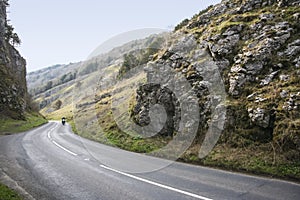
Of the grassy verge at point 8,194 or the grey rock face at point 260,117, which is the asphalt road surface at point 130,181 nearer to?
the grassy verge at point 8,194

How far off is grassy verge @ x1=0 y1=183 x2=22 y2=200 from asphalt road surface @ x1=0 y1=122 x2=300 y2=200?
317 mm

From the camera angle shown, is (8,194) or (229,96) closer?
(8,194)

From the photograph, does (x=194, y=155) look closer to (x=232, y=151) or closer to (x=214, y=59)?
(x=232, y=151)

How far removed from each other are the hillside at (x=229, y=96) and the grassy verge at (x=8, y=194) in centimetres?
775

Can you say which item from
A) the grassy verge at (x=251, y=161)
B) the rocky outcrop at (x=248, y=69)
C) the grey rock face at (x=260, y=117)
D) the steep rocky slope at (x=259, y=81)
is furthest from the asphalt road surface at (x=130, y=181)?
the grey rock face at (x=260, y=117)

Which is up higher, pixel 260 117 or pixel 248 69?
pixel 248 69

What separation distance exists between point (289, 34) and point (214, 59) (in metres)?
4.70

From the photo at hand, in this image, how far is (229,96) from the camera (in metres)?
14.6

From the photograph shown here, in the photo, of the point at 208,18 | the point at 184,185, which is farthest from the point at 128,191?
the point at 208,18

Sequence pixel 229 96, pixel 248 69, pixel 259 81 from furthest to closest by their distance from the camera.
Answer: pixel 248 69 < pixel 229 96 < pixel 259 81

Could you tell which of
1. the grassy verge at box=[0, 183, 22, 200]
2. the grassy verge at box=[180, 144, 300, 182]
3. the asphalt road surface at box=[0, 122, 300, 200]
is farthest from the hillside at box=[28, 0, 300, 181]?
the grassy verge at box=[0, 183, 22, 200]

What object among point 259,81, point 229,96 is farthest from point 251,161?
point 259,81

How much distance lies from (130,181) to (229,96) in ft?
27.1

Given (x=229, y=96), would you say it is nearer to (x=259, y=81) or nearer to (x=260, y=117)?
(x=259, y=81)
